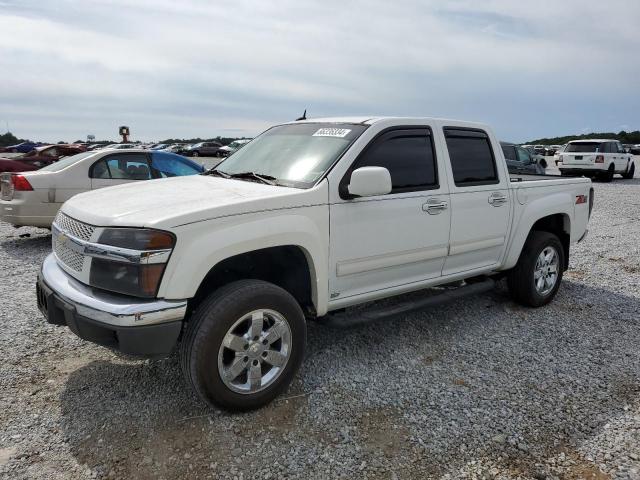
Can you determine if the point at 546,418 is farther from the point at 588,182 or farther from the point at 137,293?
the point at 588,182

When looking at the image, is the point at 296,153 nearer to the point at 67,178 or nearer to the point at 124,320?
the point at 124,320

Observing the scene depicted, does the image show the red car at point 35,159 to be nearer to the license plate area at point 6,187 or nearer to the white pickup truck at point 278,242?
→ the license plate area at point 6,187

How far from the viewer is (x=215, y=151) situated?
43.6 metres

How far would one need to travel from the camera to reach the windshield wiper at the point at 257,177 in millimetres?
3662

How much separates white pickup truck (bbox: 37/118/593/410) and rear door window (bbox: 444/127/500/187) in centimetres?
1

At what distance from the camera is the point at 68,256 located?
324 centimetres

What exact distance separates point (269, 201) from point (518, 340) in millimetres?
2708

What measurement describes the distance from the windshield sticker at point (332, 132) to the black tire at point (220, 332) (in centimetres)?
139

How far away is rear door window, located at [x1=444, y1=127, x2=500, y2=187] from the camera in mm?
4348

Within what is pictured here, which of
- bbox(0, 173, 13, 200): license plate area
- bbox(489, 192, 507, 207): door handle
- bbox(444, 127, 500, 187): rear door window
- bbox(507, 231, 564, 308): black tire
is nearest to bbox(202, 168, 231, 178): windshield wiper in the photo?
bbox(444, 127, 500, 187): rear door window

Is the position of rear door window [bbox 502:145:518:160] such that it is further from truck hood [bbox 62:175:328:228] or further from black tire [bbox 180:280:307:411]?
black tire [bbox 180:280:307:411]

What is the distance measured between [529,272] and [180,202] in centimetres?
364

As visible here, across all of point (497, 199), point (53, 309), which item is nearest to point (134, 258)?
point (53, 309)

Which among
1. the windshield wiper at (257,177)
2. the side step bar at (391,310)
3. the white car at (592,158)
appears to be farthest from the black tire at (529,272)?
the white car at (592,158)
